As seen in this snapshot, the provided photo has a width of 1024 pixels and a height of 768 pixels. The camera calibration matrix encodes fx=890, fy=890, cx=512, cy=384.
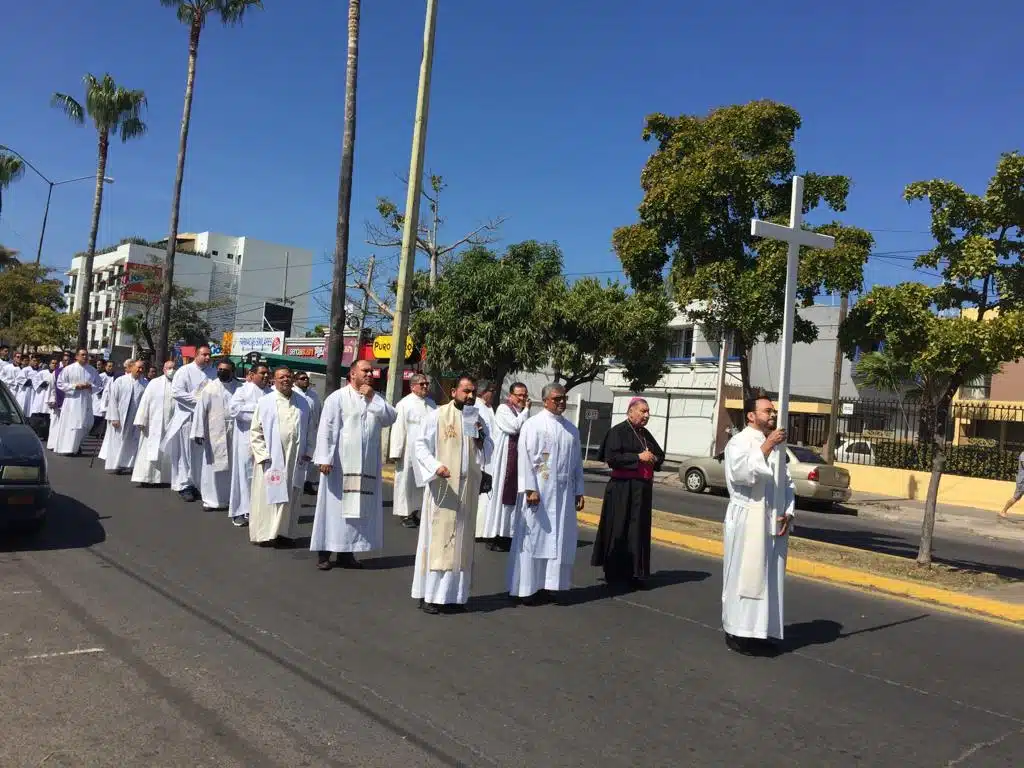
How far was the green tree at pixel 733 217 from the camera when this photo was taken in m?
11.0

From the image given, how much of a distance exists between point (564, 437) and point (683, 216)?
5222 millimetres

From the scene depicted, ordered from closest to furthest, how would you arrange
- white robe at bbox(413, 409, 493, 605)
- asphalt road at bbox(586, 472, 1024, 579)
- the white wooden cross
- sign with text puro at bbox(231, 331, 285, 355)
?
1. the white wooden cross
2. white robe at bbox(413, 409, 493, 605)
3. asphalt road at bbox(586, 472, 1024, 579)
4. sign with text puro at bbox(231, 331, 285, 355)

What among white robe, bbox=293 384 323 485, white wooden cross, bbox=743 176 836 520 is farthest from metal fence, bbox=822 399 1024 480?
white wooden cross, bbox=743 176 836 520

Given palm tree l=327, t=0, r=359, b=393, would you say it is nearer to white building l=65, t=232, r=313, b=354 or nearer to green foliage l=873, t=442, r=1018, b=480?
green foliage l=873, t=442, r=1018, b=480

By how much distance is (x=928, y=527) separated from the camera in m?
10.1

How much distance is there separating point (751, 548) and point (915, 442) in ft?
A: 62.2

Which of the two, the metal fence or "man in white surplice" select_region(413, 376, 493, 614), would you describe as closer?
"man in white surplice" select_region(413, 376, 493, 614)

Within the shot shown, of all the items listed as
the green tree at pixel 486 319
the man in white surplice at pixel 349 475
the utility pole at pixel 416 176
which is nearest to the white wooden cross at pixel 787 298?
the man in white surplice at pixel 349 475

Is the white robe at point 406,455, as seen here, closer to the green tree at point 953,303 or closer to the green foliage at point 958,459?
the green tree at point 953,303

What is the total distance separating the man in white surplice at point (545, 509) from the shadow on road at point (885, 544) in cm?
616

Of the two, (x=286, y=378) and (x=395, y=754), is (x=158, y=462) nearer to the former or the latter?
(x=286, y=378)

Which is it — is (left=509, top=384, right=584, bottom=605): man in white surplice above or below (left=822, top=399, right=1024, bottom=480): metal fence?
below

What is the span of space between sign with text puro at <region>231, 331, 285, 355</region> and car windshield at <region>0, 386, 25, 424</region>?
1484 inches

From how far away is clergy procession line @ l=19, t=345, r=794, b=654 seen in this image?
6.05 metres
